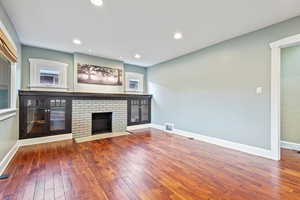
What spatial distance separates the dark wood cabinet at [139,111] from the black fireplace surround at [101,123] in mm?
755

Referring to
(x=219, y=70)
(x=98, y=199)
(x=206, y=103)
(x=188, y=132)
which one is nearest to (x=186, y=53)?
(x=219, y=70)

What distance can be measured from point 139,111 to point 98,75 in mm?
2101

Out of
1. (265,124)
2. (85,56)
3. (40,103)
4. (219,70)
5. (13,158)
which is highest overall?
(85,56)

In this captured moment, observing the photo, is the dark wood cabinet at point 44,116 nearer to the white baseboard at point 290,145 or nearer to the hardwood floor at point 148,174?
the hardwood floor at point 148,174

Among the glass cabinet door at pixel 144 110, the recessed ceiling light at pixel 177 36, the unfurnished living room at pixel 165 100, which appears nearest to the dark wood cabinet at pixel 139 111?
the glass cabinet door at pixel 144 110

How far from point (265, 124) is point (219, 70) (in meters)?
1.60

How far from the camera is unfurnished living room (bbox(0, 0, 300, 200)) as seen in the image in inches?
81.2

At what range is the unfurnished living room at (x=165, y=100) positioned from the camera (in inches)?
81.2

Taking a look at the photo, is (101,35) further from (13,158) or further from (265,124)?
(265,124)

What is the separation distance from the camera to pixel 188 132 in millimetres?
4488

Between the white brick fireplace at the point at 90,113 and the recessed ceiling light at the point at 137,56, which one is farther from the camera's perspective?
the recessed ceiling light at the point at 137,56

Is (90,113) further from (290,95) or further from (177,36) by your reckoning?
(290,95)

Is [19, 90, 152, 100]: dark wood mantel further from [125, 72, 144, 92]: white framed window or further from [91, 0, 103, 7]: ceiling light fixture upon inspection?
[91, 0, 103, 7]: ceiling light fixture

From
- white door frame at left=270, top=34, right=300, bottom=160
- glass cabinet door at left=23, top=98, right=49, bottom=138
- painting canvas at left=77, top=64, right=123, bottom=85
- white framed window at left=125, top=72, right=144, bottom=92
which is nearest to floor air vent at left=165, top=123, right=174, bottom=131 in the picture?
white framed window at left=125, top=72, right=144, bottom=92
